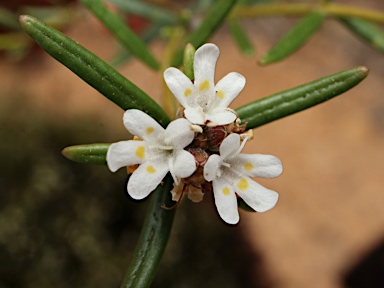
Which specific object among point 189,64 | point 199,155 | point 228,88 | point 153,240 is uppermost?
point 189,64

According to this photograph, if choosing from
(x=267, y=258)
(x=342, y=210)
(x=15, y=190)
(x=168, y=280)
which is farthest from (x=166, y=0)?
(x=342, y=210)

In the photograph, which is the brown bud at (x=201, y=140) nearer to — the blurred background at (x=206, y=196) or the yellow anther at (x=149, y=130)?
the yellow anther at (x=149, y=130)

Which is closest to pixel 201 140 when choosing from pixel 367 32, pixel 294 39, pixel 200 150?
pixel 200 150

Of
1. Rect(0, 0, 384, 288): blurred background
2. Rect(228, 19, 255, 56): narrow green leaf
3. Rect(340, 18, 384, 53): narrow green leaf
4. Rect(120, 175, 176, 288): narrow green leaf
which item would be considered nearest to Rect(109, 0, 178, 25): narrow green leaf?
Rect(0, 0, 384, 288): blurred background

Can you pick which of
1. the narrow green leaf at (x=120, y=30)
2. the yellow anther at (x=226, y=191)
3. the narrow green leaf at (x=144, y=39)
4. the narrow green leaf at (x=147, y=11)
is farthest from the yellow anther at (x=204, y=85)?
the narrow green leaf at (x=144, y=39)

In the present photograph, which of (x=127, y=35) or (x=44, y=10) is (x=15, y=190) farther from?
(x=127, y=35)

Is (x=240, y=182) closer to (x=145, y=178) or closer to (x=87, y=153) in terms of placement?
(x=145, y=178)
